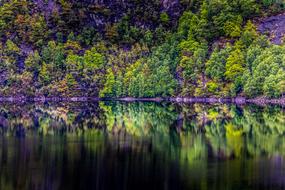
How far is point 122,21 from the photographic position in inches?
6171

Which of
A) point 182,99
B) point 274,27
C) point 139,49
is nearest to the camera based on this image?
point 182,99

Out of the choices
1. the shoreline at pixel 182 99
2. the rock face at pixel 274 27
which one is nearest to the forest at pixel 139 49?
the shoreline at pixel 182 99

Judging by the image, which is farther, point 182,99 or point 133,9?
point 133,9

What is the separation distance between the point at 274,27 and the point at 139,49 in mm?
32030

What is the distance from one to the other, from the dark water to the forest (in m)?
44.8

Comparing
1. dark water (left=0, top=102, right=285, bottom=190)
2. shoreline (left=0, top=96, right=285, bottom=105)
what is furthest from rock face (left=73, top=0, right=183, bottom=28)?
dark water (left=0, top=102, right=285, bottom=190)

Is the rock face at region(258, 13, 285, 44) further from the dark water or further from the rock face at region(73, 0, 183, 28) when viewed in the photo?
the dark water

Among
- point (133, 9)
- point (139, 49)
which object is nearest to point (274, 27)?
point (139, 49)

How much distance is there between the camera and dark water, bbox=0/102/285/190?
3142cm

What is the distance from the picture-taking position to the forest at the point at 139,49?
114938 millimetres

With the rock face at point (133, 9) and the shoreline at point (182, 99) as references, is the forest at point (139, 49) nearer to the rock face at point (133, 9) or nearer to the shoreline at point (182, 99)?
the rock face at point (133, 9)

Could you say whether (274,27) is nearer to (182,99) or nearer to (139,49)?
(182,99)

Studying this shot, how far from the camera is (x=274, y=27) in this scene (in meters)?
126

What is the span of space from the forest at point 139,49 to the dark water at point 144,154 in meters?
44.8
